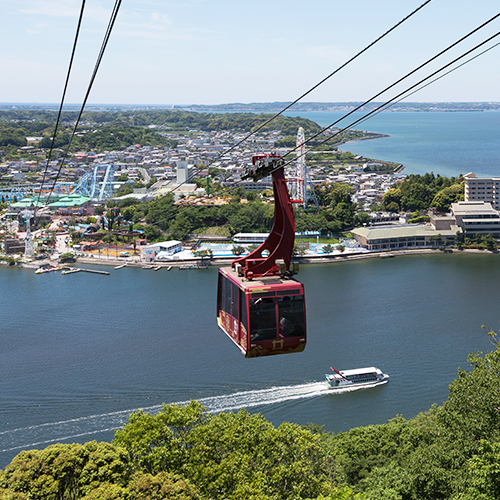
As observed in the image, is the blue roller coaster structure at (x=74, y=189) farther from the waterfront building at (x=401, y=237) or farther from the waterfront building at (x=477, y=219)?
the waterfront building at (x=477, y=219)

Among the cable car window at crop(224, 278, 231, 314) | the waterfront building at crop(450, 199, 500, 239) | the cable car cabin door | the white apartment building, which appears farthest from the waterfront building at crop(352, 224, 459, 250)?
the cable car cabin door

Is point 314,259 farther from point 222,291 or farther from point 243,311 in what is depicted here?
point 243,311

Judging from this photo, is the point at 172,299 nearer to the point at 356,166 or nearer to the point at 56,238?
the point at 56,238

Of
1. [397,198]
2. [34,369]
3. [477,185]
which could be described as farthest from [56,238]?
[477,185]

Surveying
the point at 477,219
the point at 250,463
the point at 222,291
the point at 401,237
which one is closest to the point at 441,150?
the point at 477,219

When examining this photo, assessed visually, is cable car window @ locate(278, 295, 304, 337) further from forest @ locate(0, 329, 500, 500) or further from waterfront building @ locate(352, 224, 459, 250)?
waterfront building @ locate(352, 224, 459, 250)

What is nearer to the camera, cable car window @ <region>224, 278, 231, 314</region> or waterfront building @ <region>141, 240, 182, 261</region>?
cable car window @ <region>224, 278, 231, 314</region>

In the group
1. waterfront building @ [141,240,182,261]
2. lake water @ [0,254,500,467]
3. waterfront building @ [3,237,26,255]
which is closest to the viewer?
lake water @ [0,254,500,467]
